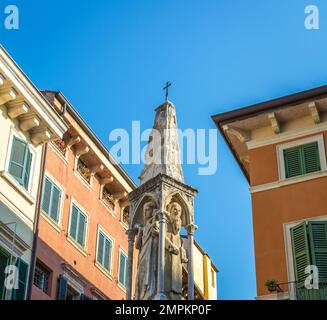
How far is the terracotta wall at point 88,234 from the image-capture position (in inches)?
955

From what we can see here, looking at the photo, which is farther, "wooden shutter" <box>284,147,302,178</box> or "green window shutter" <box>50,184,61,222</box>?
"green window shutter" <box>50,184,61,222</box>

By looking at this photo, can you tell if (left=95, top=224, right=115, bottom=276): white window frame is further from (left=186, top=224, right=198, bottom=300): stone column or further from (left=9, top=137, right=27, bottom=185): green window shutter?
(left=186, top=224, right=198, bottom=300): stone column

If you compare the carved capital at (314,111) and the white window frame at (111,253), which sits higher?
the carved capital at (314,111)

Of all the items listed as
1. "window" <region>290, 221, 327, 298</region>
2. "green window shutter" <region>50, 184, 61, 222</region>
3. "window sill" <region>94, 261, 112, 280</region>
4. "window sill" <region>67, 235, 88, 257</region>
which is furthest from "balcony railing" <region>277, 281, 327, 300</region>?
"window sill" <region>94, 261, 112, 280</region>

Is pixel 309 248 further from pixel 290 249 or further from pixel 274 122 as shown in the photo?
pixel 274 122

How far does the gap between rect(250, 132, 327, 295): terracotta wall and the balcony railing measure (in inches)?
11.7

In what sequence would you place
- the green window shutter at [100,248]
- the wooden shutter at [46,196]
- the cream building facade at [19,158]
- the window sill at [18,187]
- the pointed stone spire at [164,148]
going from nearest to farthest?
the pointed stone spire at [164,148] → the cream building facade at [19,158] → the window sill at [18,187] → the wooden shutter at [46,196] → the green window shutter at [100,248]

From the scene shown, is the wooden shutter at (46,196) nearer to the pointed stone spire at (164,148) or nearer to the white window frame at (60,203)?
the white window frame at (60,203)

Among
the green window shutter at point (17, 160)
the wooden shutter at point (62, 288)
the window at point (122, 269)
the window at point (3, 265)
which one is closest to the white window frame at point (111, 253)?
the window at point (122, 269)

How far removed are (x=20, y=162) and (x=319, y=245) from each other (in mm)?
8781

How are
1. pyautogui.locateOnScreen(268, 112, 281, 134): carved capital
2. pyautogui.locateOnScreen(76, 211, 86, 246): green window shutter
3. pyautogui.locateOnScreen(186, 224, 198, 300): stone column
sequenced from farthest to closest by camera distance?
pyautogui.locateOnScreen(76, 211, 86, 246): green window shutter < pyautogui.locateOnScreen(268, 112, 281, 134): carved capital < pyautogui.locateOnScreen(186, 224, 198, 300): stone column

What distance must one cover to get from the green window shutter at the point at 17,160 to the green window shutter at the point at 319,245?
27.1ft

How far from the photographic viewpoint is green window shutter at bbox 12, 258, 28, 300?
21.8 m
